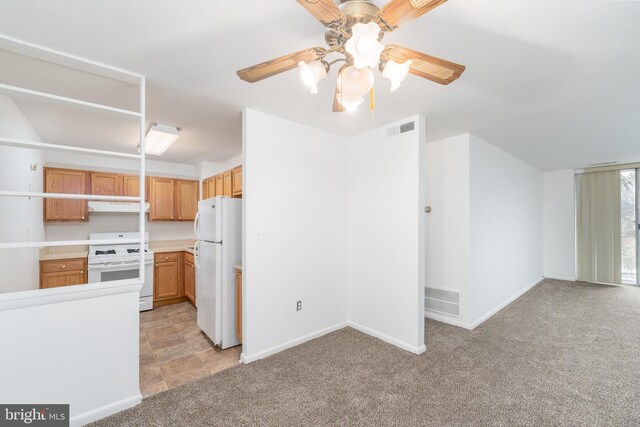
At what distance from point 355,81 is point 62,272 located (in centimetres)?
444

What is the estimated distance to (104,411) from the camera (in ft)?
5.99

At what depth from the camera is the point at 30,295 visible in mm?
1638

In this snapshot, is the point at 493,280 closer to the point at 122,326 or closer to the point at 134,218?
the point at 122,326

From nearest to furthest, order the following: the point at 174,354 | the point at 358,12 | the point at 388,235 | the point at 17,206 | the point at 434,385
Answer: the point at 358,12, the point at 434,385, the point at 17,206, the point at 174,354, the point at 388,235

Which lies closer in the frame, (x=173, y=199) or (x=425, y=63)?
(x=425, y=63)

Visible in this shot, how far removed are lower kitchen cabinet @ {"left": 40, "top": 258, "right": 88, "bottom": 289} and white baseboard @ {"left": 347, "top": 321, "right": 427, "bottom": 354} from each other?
3680 millimetres

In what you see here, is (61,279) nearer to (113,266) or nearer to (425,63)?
(113,266)

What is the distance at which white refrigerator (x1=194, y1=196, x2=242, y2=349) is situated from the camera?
2897mm

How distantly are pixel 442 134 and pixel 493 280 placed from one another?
7.16ft

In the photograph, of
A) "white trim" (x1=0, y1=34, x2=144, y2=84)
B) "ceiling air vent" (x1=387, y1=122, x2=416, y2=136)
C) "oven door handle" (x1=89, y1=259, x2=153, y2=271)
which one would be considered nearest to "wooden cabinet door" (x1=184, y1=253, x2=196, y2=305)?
"oven door handle" (x1=89, y1=259, x2=153, y2=271)

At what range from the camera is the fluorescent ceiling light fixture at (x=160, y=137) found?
2.91 meters

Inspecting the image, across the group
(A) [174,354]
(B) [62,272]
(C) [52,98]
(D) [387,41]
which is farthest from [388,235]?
(B) [62,272]

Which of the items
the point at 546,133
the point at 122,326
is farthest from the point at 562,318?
the point at 122,326

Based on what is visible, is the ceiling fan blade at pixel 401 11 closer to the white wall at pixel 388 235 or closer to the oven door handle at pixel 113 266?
the white wall at pixel 388 235
